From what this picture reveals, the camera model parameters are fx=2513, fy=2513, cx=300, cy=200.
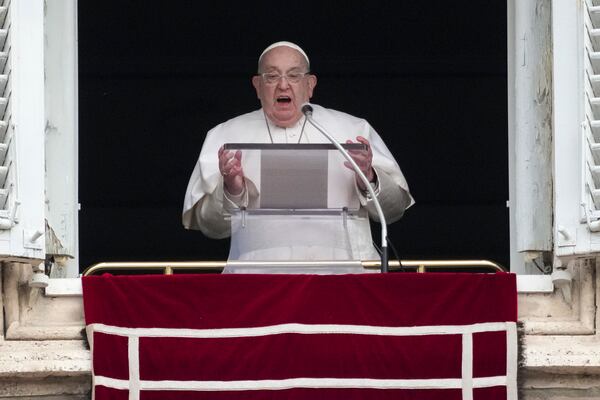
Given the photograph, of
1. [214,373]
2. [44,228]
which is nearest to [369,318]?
[214,373]

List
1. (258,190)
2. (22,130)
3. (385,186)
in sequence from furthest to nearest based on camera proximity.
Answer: (385,186)
(258,190)
(22,130)

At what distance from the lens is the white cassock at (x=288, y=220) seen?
356 inches

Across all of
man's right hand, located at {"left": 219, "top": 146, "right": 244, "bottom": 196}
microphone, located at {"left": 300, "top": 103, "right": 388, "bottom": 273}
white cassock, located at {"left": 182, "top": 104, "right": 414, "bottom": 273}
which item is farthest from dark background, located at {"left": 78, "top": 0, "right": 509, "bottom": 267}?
microphone, located at {"left": 300, "top": 103, "right": 388, "bottom": 273}

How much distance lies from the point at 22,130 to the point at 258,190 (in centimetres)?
88

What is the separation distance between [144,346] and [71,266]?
2.69ft

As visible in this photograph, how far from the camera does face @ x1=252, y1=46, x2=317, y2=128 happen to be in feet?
32.2

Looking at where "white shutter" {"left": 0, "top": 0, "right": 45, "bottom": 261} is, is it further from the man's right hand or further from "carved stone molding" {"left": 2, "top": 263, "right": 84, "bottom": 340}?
the man's right hand

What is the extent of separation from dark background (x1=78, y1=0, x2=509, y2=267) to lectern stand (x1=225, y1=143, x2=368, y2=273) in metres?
3.38

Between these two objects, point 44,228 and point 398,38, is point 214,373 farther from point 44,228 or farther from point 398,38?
point 398,38

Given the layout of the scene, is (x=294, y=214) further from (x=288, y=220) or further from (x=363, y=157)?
(x=363, y=157)

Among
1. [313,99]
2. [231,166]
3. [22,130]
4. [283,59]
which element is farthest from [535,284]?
[313,99]

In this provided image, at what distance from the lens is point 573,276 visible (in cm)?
897

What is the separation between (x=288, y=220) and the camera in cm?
897

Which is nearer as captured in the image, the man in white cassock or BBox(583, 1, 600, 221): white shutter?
BBox(583, 1, 600, 221): white shutter
